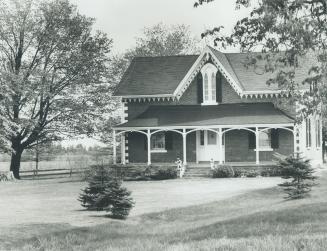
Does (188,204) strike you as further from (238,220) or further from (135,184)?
(135,184)

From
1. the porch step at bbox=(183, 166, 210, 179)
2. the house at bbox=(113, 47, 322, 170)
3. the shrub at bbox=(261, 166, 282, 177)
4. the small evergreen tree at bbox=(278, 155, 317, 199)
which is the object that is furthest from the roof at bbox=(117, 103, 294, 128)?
the small evergreen tree at bbox=(278, 155, 317, 199)

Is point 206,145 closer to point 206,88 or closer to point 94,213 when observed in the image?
point 206,88

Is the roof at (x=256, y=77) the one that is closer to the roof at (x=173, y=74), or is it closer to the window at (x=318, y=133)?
the roof at (x=173, y=74)

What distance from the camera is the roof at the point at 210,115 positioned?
3888 cm

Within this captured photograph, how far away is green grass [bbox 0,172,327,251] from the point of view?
10.8 meters

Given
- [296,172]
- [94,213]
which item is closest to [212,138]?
[296,172]

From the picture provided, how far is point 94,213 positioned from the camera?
20.5 m

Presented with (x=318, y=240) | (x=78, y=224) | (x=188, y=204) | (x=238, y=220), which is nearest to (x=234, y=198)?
(x=188, y=204)

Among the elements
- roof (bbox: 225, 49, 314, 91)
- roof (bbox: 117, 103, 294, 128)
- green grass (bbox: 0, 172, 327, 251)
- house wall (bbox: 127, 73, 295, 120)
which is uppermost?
roof (bbox: 225, 49, 314, 91)

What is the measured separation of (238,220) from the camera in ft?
57.8

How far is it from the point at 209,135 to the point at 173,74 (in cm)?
529

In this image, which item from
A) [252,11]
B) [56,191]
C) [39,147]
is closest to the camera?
[252,11]

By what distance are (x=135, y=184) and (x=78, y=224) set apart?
17043mm

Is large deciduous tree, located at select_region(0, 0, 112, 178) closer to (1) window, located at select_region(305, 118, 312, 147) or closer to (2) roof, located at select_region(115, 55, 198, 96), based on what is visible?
(2) roof, located at select_region(115, 55, 198, 96)
